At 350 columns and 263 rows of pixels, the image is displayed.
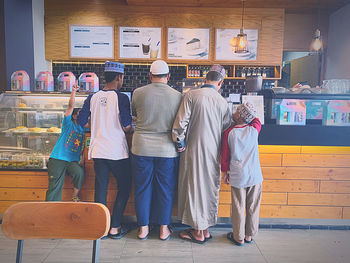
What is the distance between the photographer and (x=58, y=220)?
3.72 ft

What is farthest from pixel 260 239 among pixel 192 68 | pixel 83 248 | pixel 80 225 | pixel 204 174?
pixel 192 68

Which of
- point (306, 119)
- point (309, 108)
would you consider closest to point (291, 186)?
point (306, 119)

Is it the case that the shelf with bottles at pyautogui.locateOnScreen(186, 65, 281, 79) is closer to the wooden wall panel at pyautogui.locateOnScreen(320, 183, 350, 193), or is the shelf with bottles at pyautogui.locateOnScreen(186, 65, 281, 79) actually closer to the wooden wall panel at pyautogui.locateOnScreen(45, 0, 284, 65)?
the wooden wall panel at pyautogui.locateOnScreen(45, 0, 284, 65)

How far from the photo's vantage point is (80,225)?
→ 1126mm

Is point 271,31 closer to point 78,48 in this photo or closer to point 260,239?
point 78,48

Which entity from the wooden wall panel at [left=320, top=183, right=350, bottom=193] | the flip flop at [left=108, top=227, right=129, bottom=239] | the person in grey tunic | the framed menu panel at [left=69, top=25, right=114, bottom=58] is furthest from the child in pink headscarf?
the framed menu panel at [left=69, top=25, right=114, bottom=58]

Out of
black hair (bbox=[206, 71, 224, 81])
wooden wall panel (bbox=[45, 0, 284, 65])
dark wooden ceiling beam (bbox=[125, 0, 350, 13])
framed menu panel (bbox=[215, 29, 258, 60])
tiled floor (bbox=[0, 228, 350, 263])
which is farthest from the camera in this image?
framed menu panel (bbox=[215, 29, 258, 60])

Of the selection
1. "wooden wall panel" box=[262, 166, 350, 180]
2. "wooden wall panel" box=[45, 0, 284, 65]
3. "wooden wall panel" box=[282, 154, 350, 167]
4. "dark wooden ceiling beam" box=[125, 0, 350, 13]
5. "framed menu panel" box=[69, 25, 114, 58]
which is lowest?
"wooden wall panel" box=[262, 166, 350, 180]

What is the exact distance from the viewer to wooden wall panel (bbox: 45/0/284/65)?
5316 millimetres

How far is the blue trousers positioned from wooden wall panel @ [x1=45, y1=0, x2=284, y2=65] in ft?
11.8

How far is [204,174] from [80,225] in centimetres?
142

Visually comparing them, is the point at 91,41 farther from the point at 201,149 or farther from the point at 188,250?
the point at 188,250

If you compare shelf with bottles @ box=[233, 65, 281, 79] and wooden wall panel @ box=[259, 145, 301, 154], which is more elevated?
shelf with bottles @ box=[233, 65, 281, 79]

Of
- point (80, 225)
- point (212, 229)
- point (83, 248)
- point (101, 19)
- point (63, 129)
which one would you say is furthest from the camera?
point (101, 19)
